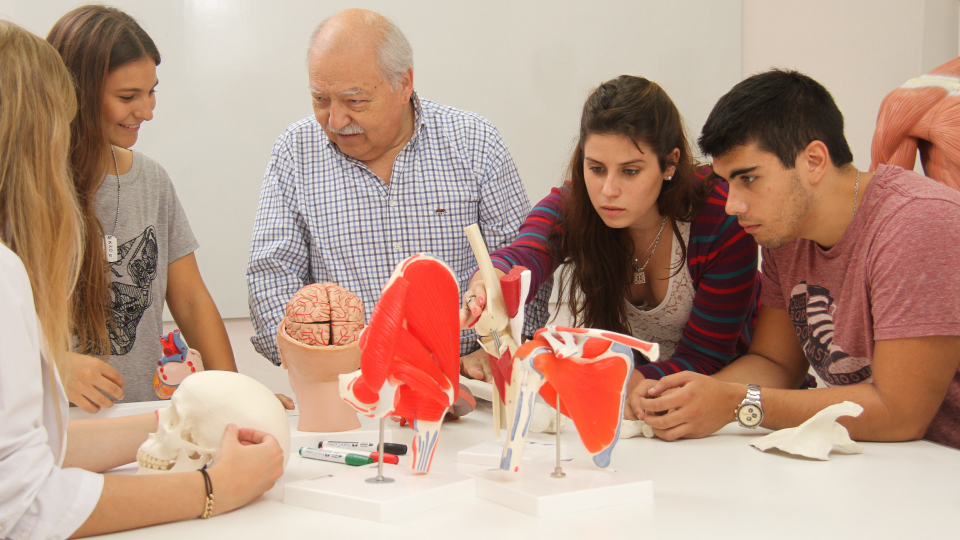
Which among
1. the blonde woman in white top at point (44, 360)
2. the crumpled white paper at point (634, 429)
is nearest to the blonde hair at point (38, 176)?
the blonde woman in white top at point (44, 360)

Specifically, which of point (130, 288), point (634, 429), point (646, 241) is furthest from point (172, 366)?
point (646, 241)

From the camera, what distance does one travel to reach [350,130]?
6.74 ft

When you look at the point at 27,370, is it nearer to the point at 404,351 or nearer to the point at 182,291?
the point at 404,351

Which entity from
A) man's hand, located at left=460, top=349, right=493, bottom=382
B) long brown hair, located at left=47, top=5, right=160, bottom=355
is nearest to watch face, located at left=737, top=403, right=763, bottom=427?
man's hand, located at left=460, top=349, right=493, bottom=382

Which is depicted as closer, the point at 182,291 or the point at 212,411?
the point at 212,411

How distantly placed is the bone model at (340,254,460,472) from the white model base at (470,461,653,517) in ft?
0.38

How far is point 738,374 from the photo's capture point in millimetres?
1646

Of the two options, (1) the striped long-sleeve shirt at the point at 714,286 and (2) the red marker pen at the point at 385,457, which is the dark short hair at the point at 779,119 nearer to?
(1) the striped long-sleeve shirt at the point at 714,286

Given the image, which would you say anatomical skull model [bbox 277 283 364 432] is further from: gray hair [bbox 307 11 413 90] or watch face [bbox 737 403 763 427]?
gray hair [bbox 307 11 413 90]

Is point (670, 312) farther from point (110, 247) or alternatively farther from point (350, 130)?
point (110, 247)

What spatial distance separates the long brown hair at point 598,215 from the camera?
165cm

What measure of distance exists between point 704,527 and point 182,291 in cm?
167

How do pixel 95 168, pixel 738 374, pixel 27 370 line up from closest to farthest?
pixel 27 370
pixel 738 374
pixel 95 168

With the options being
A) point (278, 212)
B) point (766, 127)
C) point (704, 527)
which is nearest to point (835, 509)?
point (704, 527)
